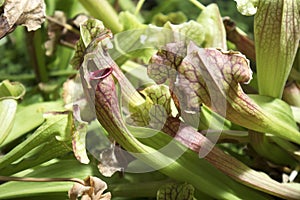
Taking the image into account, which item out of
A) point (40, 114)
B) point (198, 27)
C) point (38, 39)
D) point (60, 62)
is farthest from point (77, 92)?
point (60, 62)

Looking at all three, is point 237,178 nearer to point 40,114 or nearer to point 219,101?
point 219,101

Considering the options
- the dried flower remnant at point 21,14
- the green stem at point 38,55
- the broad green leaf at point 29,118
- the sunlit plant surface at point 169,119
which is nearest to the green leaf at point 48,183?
the sunlit plant surface at point 169,119

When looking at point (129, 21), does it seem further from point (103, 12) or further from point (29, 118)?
point (29, 118)

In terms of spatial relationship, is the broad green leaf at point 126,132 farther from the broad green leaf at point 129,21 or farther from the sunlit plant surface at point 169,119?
the broad green leaf at point 129,21

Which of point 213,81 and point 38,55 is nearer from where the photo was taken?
point 213,81

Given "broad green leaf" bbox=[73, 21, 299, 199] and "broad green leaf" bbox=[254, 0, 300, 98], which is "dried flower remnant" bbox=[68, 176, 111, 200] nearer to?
"broad green leaf" bbox=[73, 21, 299, 199]

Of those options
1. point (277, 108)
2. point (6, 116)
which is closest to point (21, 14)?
point (6, 116)

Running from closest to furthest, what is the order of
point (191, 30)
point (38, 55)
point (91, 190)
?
1. point (91, 190)
2. point (191, 30)
3. point (38, 55)

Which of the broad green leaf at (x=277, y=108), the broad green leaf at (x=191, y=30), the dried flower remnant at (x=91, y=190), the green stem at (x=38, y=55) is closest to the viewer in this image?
the dried flower remnant at (x=91, y=190)
